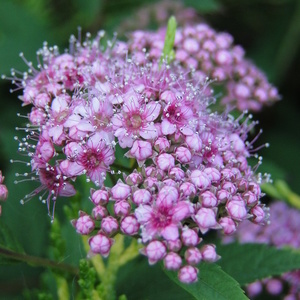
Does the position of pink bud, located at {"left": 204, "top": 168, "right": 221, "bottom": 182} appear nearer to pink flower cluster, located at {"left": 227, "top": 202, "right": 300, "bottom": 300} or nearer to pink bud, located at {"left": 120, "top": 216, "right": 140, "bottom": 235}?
pink bud, located at {"left": 120, "top": 216, "right": 140, "bottom": 235}

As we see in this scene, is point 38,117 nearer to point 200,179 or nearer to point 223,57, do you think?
point 200,179

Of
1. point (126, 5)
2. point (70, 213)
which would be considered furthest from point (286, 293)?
point (126, 5)

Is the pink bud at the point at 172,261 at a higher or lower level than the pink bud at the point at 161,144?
lower

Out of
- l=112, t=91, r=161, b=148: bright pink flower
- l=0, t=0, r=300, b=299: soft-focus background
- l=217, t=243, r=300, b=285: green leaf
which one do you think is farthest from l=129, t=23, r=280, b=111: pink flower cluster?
l=217, t=243, r=300, b=285: green leaf

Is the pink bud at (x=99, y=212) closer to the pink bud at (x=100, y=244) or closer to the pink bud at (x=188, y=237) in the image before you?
the pink bud at (x=100, y=244)

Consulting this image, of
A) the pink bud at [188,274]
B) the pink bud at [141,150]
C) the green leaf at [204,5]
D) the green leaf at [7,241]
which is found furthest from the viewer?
the green leaf at [204,5]

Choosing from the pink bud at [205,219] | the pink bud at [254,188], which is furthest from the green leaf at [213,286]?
the pink bud at [254,188]
